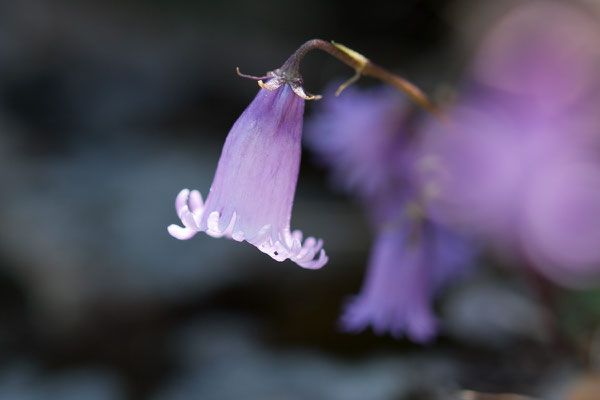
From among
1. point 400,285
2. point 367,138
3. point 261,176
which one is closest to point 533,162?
point 367,138

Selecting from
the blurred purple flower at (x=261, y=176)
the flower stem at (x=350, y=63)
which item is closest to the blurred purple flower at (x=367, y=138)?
the flower stem at (x=350, y=63)

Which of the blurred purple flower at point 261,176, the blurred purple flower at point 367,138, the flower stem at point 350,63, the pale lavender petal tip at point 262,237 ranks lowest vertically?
A: the pale lavender petal tip at point 262,237

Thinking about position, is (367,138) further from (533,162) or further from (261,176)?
(533,162)

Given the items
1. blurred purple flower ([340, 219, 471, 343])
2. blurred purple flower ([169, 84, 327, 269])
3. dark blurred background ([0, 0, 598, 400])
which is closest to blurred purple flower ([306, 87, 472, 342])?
blurred purple flower ([340, 219, 471, 343])

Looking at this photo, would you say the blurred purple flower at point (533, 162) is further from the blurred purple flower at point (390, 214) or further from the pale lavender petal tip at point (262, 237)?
the pale lavender petal tip at point (262, 237)

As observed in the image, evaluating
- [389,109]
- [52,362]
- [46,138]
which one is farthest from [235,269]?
[46,138]

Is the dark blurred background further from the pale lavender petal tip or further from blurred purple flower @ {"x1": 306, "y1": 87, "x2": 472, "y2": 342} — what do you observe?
the pale lavender petal tip

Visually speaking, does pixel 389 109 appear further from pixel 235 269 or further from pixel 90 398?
pixel 90 398
